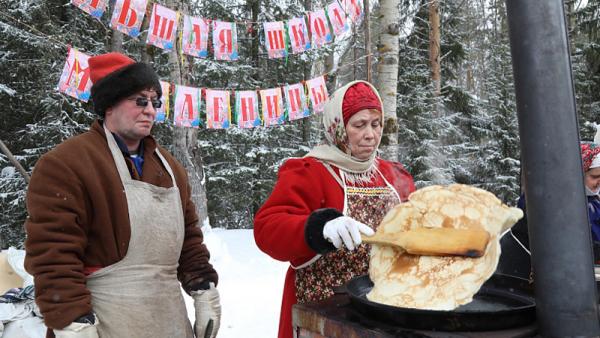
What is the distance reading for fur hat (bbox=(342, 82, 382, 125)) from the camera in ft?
6.22

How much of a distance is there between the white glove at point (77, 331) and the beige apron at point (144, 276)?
125 millimetres

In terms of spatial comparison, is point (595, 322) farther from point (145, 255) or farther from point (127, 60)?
point (127, 60)

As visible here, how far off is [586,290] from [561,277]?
0.19 feet

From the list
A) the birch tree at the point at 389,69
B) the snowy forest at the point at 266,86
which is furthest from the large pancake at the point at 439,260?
the snowy forest at the point at 266,86

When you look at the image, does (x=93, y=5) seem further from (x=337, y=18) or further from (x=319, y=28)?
(x=337, y=18)

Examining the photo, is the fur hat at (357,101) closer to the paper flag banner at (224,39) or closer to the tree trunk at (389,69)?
the tree trunk at (389,69)

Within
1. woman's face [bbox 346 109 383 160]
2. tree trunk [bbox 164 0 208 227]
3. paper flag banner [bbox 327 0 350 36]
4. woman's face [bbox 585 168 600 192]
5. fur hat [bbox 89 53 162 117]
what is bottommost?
woman's face [bbox 585 168 600 192]

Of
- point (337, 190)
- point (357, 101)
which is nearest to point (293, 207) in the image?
point (337, 190)

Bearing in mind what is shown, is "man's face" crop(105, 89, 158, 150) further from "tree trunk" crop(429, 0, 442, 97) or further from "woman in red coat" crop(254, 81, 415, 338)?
"tree trunk" crop(429, 0, 442, 97)

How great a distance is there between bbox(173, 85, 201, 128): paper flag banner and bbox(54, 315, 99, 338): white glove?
474 cm

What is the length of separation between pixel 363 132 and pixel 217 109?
15.6 feet

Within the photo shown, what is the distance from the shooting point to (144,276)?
184 centimetres

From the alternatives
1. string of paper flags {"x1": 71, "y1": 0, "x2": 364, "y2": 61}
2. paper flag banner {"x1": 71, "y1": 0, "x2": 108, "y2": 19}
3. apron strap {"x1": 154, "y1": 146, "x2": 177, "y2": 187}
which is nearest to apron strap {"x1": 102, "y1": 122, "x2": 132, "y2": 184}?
apron strap {"x1": 154, "y1": 146, "x2": 177, "y2": 187}

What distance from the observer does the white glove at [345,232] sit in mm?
1324
